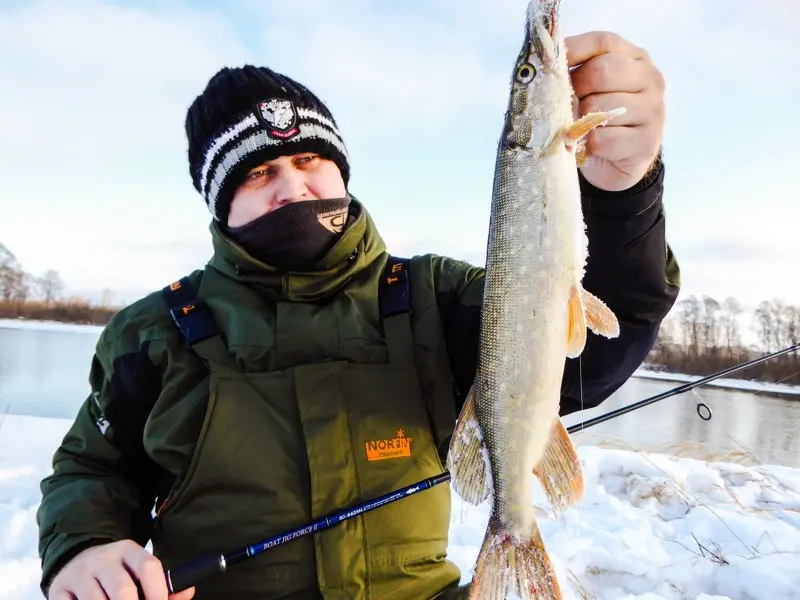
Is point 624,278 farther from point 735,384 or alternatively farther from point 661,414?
point 735,384

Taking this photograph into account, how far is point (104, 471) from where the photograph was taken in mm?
2064

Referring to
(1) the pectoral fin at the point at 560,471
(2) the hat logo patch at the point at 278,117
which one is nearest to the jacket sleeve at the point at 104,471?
(2) the hat logo patch at the point at 278,117

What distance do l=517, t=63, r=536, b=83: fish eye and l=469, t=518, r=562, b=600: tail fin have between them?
4.05 ft

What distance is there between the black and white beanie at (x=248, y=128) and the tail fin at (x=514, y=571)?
5.18 ft

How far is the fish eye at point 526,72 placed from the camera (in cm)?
155

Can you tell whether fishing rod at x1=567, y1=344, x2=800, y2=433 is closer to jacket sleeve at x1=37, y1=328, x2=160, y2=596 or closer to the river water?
jacket sleeve at x1=37, y1=328, x2=160, y2=596

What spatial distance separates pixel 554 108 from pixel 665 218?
493 millimetres

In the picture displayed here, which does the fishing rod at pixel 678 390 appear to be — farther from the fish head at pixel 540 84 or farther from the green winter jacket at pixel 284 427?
the fish head at pixel 540 84

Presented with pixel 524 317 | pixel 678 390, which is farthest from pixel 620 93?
pixel 678 390

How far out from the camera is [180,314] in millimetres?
2016

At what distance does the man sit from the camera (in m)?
1.64

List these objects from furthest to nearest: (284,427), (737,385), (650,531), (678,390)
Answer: (737,385)
(650,531)
(678,390)
(284,427)

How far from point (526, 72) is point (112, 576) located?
6.09 feet

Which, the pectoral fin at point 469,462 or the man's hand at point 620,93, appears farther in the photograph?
the pectoral fin at point 469,462
